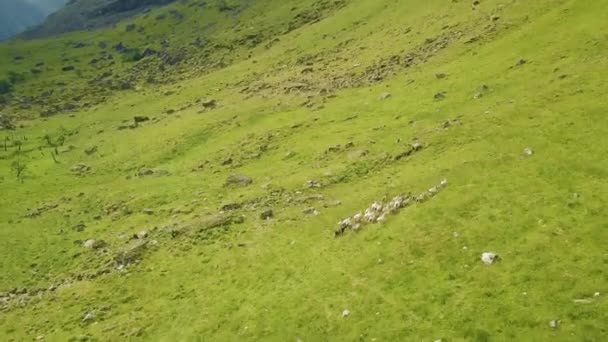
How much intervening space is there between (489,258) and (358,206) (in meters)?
13.1

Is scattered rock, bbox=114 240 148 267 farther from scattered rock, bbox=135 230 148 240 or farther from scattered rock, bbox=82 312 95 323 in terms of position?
scattered rock, bbox=82 312 95 323

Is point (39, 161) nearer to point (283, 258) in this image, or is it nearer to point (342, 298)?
point (283, 258)

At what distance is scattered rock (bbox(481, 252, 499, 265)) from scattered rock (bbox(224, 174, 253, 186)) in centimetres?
2816

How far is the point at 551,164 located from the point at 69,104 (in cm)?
14513

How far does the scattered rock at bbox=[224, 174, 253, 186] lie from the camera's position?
5325cm

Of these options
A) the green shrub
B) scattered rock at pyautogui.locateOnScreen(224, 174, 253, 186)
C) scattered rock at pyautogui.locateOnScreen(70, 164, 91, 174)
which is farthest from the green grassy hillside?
the green shrub

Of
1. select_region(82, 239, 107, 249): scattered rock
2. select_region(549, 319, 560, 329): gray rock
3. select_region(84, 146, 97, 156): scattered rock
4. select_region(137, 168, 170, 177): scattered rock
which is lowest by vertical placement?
select_region(84, 146, 97, 156): scattered rock

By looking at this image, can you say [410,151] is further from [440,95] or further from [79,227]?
[79,227]

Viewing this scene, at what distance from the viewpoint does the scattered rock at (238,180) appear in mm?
53250

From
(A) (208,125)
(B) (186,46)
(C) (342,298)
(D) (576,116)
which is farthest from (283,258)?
(B) (186,46)

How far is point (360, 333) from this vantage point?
2634 cm

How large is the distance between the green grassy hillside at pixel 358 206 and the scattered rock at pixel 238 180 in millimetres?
328

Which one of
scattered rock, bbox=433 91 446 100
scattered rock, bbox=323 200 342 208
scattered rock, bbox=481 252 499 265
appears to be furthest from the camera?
scattered rock, bbox=433 91 446 100

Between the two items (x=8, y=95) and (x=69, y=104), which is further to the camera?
(x=8, y=95)
